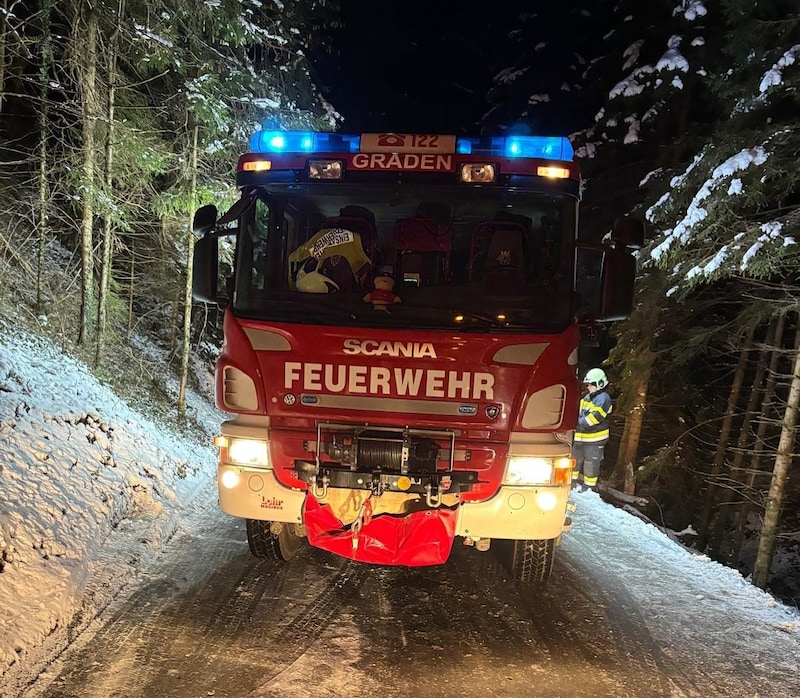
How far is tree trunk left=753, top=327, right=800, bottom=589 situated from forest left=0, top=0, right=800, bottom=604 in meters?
0.03

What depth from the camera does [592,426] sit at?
7859 mm

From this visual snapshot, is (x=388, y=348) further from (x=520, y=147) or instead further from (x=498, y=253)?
(x=520, y=147)

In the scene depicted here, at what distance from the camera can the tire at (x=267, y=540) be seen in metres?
4.66

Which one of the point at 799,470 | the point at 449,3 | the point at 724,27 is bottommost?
the point at 799,470

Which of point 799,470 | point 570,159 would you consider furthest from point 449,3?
point 570,159

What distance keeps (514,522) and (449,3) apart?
31.0 metres

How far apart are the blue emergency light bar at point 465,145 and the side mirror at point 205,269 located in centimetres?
80

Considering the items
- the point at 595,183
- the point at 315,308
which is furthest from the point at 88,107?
the point at 595,183

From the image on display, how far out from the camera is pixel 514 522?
3.95 m

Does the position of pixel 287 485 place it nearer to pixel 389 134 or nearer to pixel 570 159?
pixel 389 134

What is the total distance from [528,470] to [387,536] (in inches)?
41.5

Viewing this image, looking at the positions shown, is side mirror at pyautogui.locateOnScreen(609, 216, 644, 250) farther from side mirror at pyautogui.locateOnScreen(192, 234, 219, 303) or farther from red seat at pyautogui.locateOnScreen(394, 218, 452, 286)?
side mirror at pyautogui.locateOnScreen(192, 234, 219, 303)

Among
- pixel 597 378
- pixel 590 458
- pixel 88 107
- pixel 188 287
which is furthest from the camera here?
pixel 188 287

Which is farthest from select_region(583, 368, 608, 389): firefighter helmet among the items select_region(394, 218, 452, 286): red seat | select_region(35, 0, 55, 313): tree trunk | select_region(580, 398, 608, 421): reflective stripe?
select_region(35, 0, 55, 313): tree trunk
